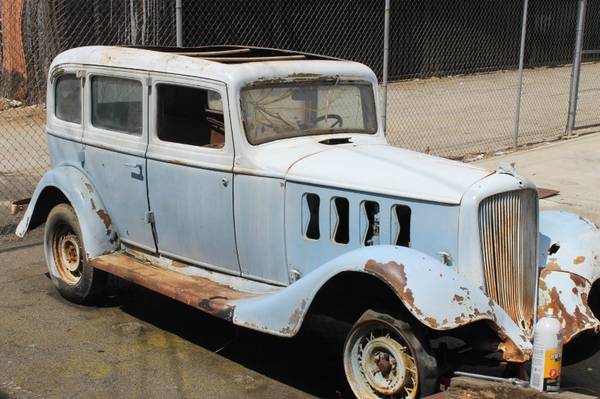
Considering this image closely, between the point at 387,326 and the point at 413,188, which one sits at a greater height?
the point at 413,188

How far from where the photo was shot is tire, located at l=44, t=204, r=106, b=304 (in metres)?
5.54

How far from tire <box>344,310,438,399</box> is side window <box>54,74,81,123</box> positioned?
293 cm

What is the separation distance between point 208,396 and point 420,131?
887 cm

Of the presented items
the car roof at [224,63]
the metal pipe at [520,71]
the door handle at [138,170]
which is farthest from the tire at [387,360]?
the metal pipe at [520,71]

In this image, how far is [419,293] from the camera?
3.68 m

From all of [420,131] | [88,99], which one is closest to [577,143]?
[420,131]

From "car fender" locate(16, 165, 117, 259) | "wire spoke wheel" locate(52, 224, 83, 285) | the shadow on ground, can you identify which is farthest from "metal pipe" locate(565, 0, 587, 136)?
"wire spoke wheel" locate(52, 224, 83, 285)

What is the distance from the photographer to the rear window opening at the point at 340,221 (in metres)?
4.39

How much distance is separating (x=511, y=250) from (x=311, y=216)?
111 centimetres

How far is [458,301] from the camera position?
372 centimetres

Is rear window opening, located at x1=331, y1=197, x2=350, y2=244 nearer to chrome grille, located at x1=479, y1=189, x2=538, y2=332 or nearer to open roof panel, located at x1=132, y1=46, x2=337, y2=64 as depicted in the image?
chrome grille, located at x1=479, y1=189, x2=538, y2=332

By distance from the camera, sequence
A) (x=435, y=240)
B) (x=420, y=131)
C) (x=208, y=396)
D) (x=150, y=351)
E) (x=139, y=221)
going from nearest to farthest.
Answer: (x=435, y=240) → (x=208, y=396) → (x=150, y=351) → (x=139, y=221) → (x=420, y=131)

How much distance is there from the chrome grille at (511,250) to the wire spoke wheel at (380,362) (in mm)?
575

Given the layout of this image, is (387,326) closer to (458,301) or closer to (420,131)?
(458,301)
